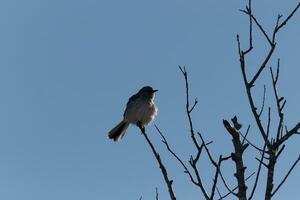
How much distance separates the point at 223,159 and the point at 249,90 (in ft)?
1.67

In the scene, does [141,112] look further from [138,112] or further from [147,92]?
[147,92]

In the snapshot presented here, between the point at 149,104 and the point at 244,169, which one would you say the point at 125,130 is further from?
the point at 244,169

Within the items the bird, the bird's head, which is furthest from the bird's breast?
the bird's head

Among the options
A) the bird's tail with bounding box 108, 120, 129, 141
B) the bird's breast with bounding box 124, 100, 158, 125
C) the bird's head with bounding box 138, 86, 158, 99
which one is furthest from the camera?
the bird's head with bounding box 138, 86, 158, 99

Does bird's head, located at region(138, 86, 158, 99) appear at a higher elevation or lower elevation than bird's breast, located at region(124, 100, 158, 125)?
higher

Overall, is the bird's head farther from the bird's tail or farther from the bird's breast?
the bird's tail

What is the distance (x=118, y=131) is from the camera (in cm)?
1535

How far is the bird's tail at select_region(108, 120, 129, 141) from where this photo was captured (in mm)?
15250

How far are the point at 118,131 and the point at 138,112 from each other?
99 centimetres

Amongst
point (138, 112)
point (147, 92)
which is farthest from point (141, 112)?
point (147, 92)

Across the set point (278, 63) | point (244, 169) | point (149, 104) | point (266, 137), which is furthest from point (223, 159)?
point (149, 104)

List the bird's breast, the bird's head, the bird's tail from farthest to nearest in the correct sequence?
the bird's head
the bird's tail
the bird's breast

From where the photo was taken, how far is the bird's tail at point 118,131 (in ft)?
50.0

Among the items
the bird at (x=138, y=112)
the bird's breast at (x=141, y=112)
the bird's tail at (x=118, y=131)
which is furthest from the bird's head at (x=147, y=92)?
the bird's tail at (x=118, y=131)
